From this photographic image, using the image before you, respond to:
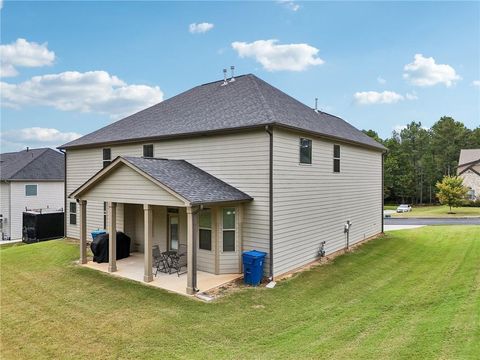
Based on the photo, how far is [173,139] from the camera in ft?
42.3

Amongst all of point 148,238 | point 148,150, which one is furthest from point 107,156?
point 148,238

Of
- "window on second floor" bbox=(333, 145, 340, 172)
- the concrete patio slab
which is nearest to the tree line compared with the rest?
"window on second floor" bbox=(333, 145, 340, 172)

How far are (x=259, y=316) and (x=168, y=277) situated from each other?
13.0 feet

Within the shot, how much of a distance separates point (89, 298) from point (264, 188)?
5.90 meters

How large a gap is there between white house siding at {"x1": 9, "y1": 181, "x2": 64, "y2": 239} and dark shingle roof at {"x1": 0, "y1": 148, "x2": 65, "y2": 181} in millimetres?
583

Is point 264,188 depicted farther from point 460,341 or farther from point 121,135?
point 121,135

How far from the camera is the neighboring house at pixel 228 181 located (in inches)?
401

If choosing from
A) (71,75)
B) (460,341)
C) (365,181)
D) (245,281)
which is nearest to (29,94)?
(71,75)

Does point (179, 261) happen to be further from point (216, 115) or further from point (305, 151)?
point (305, 151)

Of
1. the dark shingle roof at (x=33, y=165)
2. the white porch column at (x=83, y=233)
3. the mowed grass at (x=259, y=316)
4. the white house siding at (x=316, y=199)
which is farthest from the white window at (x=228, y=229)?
the dark shingle roof at (x=33, y=165)

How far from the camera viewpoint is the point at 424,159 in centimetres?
5797

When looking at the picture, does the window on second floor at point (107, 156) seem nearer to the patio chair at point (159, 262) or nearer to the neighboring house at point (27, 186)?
the patio chair at point (159, 262)

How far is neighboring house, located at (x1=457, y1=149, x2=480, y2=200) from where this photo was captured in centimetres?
4519

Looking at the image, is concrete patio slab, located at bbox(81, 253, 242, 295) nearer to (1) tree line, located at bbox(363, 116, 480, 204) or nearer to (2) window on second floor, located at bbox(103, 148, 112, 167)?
(2) window on second floor, located at bbox(103, 148, 112, 167)
